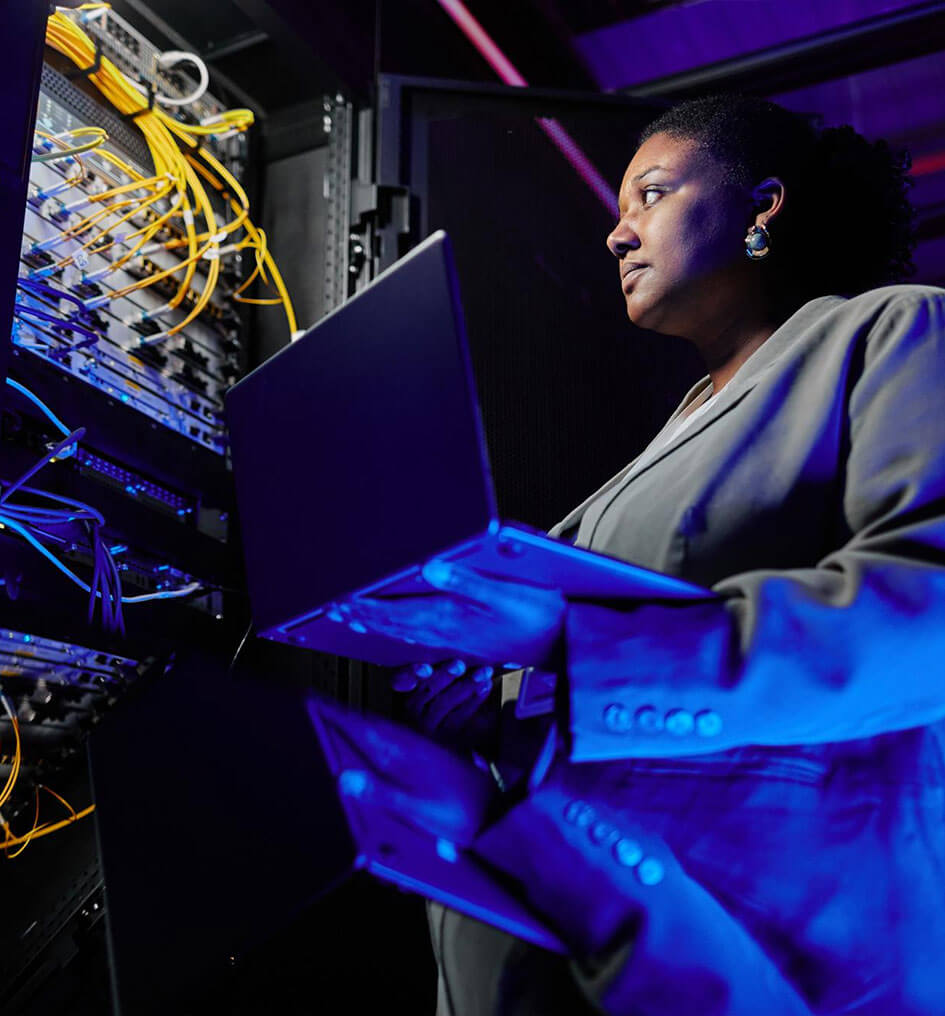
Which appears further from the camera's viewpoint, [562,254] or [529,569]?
[562,254]

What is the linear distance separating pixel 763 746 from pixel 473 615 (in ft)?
→ 0.80

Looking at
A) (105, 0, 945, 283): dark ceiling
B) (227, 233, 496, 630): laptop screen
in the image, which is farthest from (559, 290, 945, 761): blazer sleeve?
(105, 0, 945, 283): dark ceiling

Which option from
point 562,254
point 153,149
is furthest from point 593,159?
point 153,149

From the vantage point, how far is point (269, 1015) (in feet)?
4.42

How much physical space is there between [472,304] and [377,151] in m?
0.30

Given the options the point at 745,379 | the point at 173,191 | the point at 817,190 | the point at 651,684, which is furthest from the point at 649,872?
the point at 173,191

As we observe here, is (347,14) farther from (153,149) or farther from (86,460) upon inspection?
(86,460)

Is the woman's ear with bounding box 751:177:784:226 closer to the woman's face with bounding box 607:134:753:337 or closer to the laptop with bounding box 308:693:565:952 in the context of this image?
the woman's face with bounding box 607:134:753:337

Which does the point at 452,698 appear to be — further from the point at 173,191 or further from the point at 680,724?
the point at 173,191

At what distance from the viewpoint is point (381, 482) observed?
0.75m

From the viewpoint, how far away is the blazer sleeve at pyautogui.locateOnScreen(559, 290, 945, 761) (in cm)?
73

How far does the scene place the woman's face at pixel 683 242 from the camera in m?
1.32

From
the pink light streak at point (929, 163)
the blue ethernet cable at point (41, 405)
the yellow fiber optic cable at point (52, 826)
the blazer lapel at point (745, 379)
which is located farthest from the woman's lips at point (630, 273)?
the pink light streak at point (929, 163)

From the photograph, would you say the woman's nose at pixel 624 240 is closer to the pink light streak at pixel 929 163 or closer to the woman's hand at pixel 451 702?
the woman's hand at pixel 451 702
